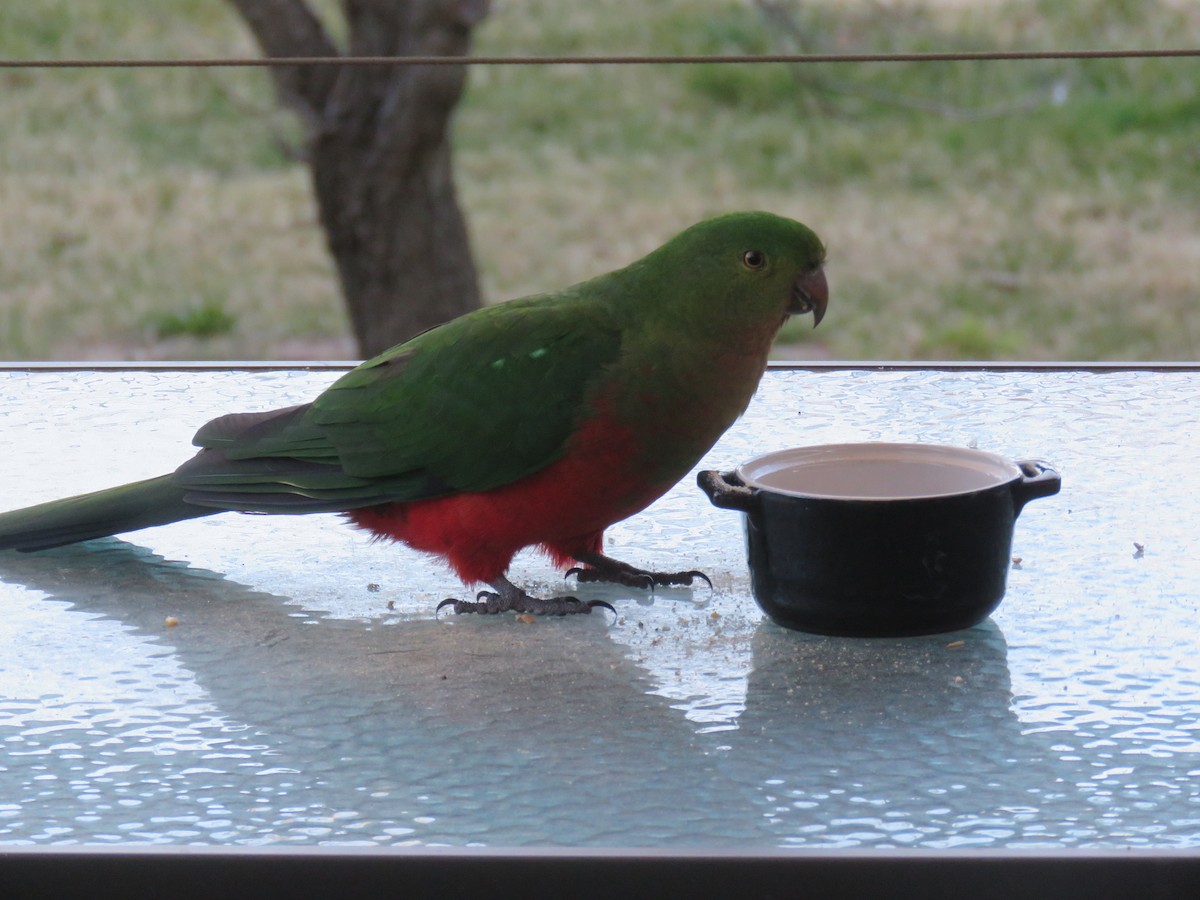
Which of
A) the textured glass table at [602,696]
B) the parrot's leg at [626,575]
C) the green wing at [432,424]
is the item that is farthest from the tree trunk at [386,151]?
the parrot's leg at [626,575]

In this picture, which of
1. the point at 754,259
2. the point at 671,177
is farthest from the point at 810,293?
the point at 671,177

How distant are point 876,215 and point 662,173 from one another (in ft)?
3.24

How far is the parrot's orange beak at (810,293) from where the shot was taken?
165cm

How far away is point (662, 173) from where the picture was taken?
22.5 ft

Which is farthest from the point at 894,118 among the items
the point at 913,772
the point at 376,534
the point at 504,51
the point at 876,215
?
the point at 913,772

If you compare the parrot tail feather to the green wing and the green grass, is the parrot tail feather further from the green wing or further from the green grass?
the green grass

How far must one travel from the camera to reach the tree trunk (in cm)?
397

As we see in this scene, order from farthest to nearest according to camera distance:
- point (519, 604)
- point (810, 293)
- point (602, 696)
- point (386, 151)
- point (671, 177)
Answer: point (671, 177) → point (386, 151) → point (810, 293) → point (519, 604) → point (602, 696)

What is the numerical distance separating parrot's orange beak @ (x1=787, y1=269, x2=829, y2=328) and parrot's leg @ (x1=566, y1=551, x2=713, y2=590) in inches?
12.3

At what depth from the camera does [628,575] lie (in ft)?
5.27

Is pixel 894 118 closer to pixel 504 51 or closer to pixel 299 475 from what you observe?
pixel 504 51

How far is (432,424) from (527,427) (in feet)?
0.36

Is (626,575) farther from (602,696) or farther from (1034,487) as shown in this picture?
(1034,487)

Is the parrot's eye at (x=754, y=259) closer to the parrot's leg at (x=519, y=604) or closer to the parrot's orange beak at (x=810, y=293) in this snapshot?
the parrot's orange beak at (x=810, y=293)
